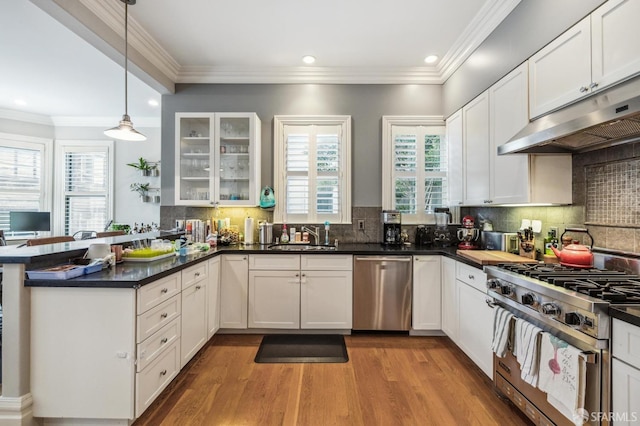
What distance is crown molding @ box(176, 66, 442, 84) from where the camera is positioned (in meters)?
3.44

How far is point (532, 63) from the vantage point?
6.53 ft

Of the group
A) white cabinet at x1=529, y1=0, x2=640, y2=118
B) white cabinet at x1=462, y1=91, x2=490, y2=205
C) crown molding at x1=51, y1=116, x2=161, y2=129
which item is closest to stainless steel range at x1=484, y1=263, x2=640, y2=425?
white cabinet at x1=462, y1=91, x2=490, y2=205

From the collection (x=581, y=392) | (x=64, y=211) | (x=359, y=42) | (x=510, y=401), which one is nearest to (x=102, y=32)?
(x=359, y=42)

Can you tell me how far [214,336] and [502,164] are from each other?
3.20 meters

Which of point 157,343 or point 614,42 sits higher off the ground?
point 614,42

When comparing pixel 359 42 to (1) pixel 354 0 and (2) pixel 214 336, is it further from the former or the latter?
(2) pixel 214 336

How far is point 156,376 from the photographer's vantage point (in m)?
1.82

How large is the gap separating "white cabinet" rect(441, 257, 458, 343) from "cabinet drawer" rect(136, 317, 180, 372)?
7.86 ft

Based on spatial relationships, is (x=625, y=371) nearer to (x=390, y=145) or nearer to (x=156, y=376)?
(x=156, y=376)

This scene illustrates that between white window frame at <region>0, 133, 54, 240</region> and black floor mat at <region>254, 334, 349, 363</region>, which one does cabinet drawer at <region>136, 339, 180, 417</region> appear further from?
white window frame at <region>0, 133, 54, 240</region>

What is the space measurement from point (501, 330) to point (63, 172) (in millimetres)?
7212

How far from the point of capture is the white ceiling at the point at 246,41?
241cm

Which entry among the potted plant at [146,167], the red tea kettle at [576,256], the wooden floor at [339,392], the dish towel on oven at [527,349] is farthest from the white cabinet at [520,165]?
the potted plant at [146,167]

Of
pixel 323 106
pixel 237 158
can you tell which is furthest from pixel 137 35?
pixel 323 106
